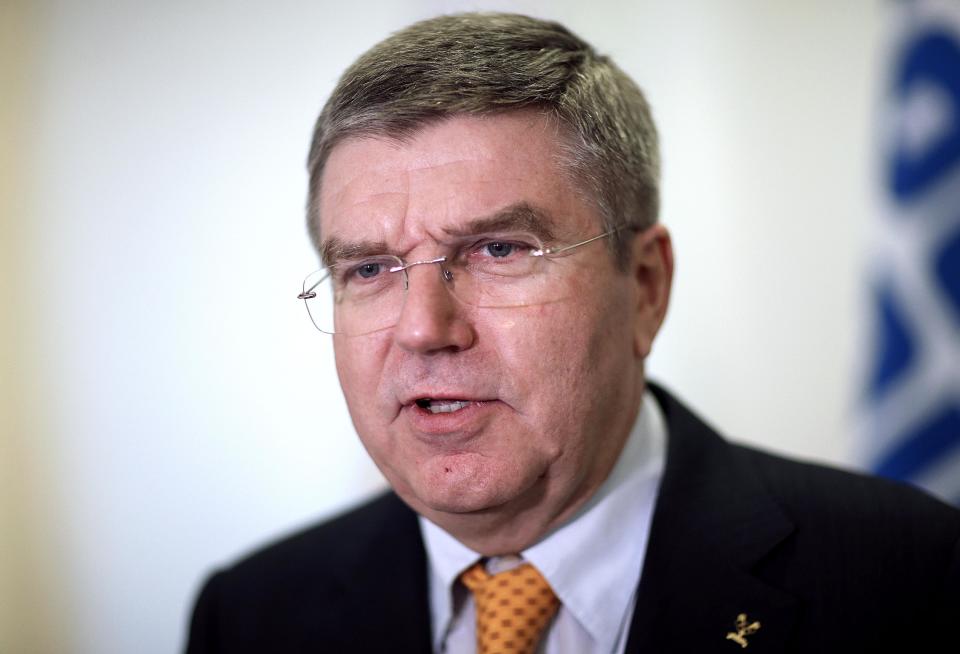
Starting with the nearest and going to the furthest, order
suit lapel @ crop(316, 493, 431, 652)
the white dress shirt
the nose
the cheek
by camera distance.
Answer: the nose, the cheek, the white dress shirt, suit lapel @ crop(316, 493, 431, 652)

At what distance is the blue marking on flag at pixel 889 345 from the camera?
3043mm

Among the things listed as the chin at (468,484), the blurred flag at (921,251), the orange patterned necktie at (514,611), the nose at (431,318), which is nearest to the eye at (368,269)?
the nose at (431,318)

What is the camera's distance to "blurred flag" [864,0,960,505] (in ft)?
9.79

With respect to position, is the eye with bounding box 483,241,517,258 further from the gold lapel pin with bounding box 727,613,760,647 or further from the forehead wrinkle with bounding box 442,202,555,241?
the gold lapel pin with bounding box 727,613,760,647

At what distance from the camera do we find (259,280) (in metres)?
3.02

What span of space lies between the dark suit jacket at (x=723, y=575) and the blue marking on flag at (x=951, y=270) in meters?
1.35

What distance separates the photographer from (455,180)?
1.47 metres

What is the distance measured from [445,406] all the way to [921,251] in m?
2.19

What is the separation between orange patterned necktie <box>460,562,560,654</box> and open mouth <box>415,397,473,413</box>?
40 cm

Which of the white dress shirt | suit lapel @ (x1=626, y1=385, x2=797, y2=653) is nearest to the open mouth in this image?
the white dress shirt

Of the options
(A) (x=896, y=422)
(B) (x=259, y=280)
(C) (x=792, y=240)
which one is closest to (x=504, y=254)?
(B) (x=259, y=280)

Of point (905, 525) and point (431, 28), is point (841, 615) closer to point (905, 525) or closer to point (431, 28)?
point (905, 525)

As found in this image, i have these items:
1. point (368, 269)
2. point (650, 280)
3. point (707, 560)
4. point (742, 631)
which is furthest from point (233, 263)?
point (742, 631)

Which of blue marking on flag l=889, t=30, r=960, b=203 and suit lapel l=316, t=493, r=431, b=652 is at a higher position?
blue marking on flag l=889, t=30, r=960, b=203
